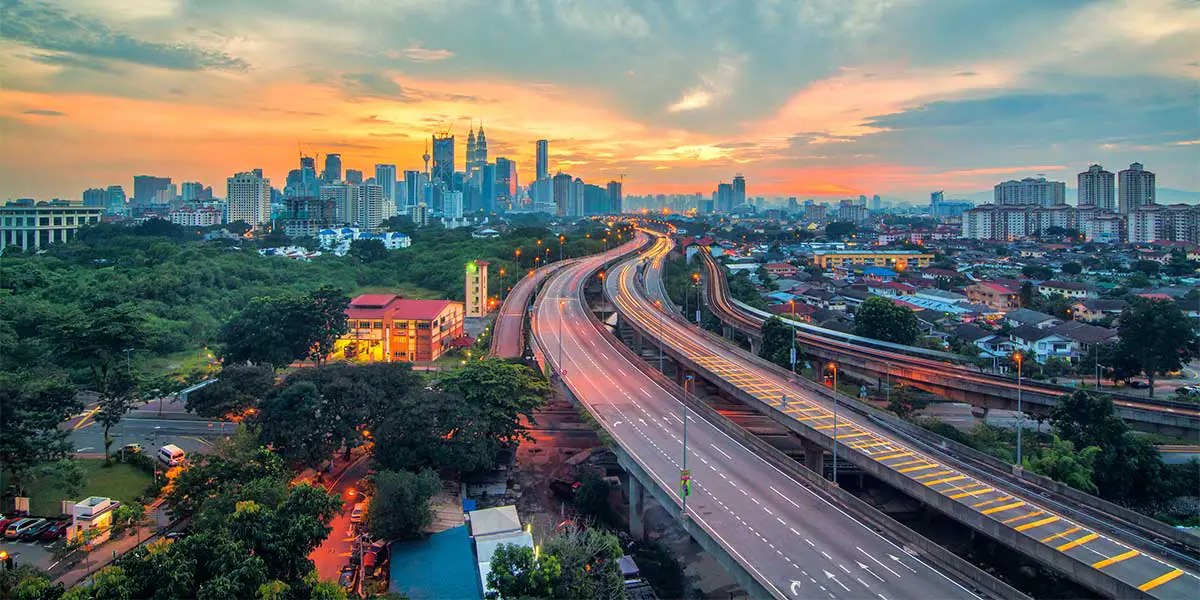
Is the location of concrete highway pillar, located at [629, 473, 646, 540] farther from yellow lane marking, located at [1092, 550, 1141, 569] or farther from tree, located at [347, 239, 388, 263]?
tree, located at [347, 239, 388, 263]

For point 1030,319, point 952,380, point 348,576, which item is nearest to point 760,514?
point 348,576

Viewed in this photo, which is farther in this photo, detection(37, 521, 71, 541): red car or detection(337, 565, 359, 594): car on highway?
detection(37, 521, 71, 541): red car

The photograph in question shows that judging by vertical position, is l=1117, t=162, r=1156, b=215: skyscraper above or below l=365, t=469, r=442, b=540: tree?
above

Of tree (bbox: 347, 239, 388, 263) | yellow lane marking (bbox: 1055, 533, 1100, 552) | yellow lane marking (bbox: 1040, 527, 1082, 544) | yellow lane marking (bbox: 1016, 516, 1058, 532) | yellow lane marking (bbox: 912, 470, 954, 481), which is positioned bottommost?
yellow lane marking (bbox: 1055, 533, 1100, 552)

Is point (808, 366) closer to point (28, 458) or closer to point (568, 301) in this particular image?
point (568, 301)

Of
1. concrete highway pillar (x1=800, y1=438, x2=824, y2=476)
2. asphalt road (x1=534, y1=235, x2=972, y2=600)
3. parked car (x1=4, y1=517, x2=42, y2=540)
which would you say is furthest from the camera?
concrete highway pillar (x1=800, y1=438, x2=824, y2=476)

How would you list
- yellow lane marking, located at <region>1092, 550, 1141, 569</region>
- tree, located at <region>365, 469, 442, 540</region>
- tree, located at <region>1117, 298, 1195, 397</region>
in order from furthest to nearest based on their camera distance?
tree, located at <region>1117, 298, 1195, 397</region> < tree, located at <region>365, 469, 442, 540</region> < yellow lane marking, located at <region>1092, 550, 1141, 569</region>

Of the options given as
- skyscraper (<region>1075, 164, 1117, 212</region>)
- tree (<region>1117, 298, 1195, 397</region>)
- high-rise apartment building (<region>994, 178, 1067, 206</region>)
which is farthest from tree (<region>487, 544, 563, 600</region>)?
high-rise apartment building (<region>994, 178, 1067, 206</region>)
